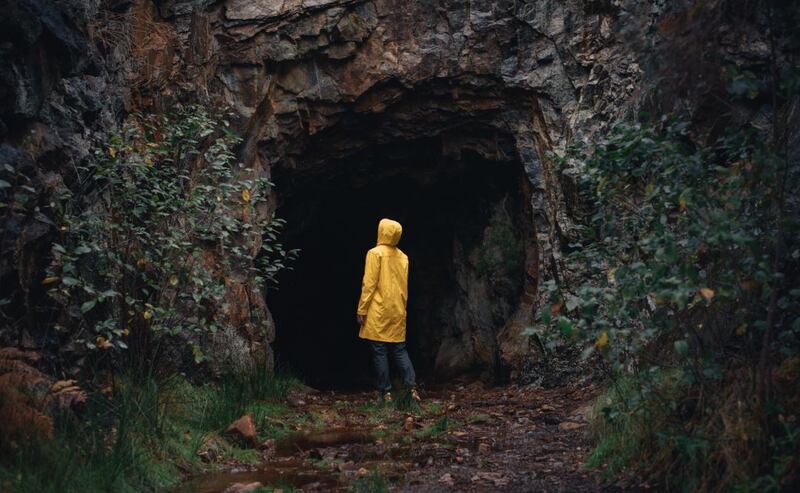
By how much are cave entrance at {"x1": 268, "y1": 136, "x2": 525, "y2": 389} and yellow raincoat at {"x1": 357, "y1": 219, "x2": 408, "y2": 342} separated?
159 centimetres

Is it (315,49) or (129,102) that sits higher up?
(315,49)

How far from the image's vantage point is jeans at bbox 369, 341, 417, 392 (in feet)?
25.9

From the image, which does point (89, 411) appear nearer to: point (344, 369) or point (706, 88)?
point (706, 88)

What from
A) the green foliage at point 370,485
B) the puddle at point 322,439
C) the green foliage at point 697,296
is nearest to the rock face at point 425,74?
the puddle at point 322,439

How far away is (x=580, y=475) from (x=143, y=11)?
22.2 ft

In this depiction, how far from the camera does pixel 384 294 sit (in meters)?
8.09

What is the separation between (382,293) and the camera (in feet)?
26.6

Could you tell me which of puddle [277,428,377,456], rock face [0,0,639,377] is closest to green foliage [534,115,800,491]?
puddle [277,428,377,456]

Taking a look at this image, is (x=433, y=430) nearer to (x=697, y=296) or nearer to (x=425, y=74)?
(x=697, y=296)

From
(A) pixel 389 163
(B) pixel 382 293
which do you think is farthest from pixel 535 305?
(A) pixel 389 163

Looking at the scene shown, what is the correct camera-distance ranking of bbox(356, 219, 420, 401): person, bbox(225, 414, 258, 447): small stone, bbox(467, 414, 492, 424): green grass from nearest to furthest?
bbox(225, 414, 258, 447): small stone → bbox(467, 414, 492, 424): green grass → bbox(356, 219, 420, 401): person

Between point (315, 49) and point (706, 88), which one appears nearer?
point (706, 88)

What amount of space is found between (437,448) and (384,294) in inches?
105

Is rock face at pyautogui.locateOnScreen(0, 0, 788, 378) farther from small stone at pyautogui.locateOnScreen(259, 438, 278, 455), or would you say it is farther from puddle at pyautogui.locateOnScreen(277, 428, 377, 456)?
small stone at pyautogui.locateOnScreen(259, 438, 278, 455)
